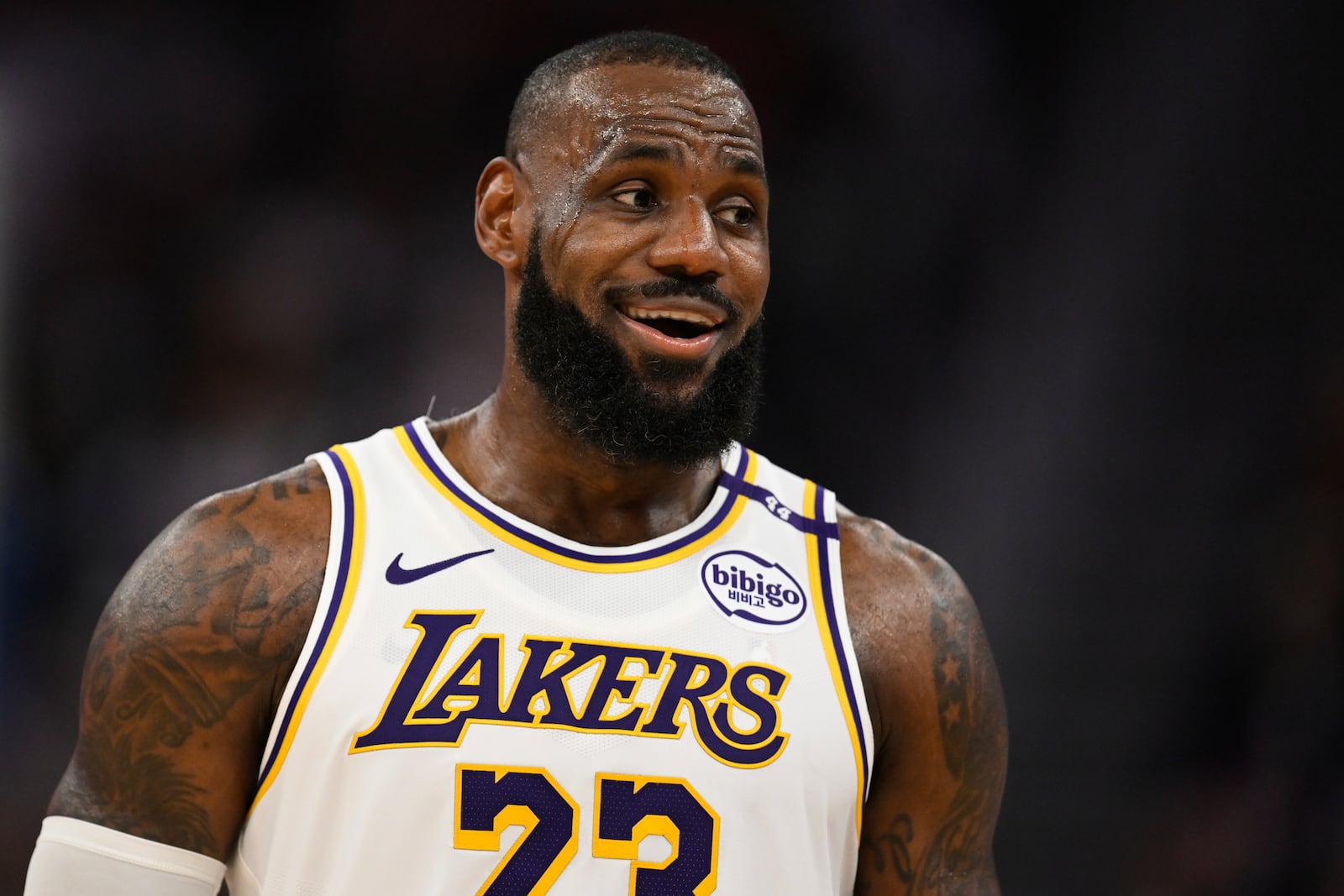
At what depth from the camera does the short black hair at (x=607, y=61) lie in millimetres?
2715

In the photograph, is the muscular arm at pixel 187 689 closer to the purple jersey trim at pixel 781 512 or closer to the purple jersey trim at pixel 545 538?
the purple jersey trim at pixel 545 538

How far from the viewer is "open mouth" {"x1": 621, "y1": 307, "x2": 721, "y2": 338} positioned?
257 centimetres

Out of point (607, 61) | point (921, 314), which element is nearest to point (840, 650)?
point (607, 61)

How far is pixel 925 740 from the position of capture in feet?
8.54

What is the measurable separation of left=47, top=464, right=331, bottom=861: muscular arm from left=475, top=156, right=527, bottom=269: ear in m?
0.75

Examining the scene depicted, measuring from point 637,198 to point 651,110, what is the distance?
165mm

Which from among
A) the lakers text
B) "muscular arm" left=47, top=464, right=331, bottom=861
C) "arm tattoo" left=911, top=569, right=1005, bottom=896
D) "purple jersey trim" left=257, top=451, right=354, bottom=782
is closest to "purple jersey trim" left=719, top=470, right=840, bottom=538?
"arm tattoo" left=911, top=569, right=1005, bottom=896

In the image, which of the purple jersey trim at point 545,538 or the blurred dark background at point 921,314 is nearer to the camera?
the purple jersey trim at point 545,538

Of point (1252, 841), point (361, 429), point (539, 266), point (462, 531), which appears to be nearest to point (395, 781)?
point (462, 531)

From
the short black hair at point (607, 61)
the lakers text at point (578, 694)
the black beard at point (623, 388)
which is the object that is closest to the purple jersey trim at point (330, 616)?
the lakers text at point (578, 694)

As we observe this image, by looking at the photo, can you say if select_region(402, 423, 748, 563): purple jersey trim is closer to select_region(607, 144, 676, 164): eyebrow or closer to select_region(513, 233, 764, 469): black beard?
select_region(513, 233, 764, 469): black beard

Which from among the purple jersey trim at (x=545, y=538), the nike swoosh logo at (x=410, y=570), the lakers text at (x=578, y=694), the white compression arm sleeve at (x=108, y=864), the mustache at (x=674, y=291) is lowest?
the white compression arm sleeve at (x=108, y=864)

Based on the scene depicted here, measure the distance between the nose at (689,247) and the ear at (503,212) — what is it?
332 millimetres

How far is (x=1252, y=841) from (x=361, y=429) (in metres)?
3.45
